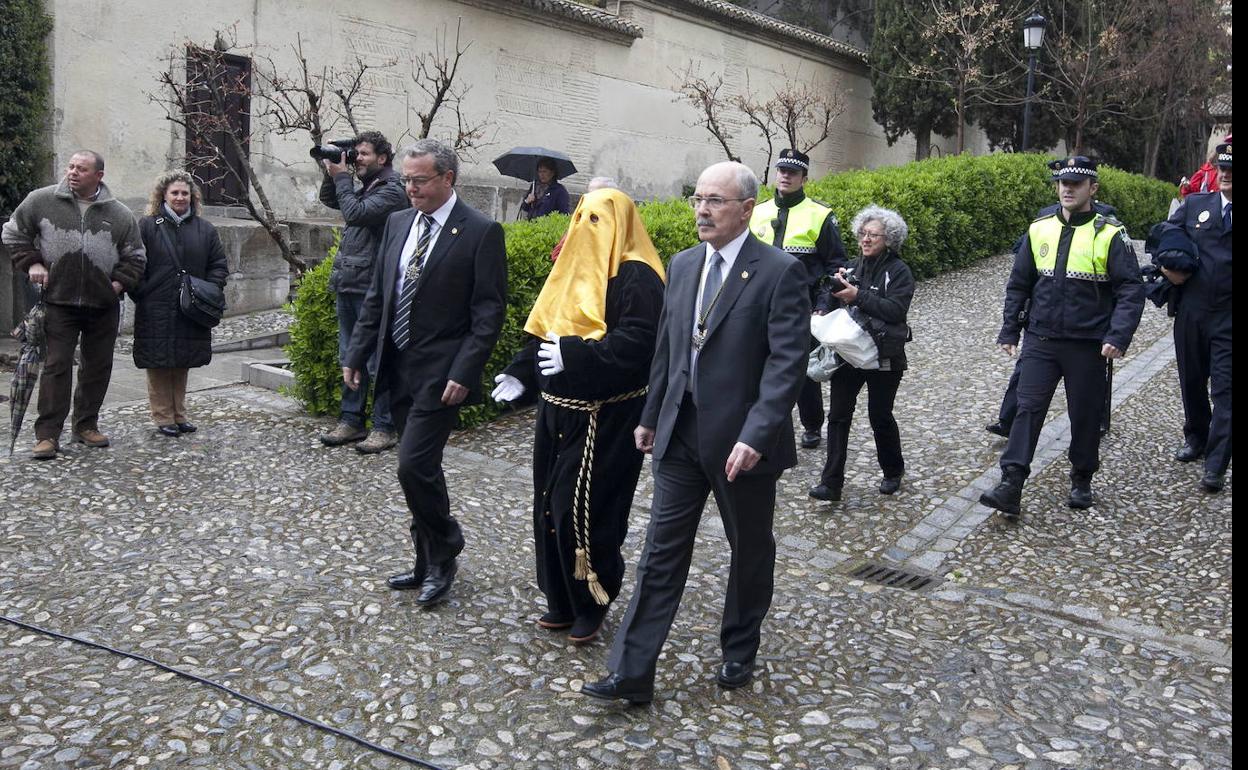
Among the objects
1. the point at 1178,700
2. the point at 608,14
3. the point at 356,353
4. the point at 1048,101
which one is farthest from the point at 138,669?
the point at 1048,101

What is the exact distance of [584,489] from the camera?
4691 millimetres

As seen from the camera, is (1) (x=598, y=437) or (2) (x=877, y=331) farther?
(2) (x=877, y=331)

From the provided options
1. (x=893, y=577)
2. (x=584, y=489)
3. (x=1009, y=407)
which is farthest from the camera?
(x=1009, y=407)

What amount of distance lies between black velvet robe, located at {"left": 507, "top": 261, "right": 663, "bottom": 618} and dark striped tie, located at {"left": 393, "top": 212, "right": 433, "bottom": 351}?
569 mm

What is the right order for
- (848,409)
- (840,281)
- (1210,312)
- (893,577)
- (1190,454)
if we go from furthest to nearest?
(1190,454)
(1210,312)
(848,409)
(840,281)
(893,577)

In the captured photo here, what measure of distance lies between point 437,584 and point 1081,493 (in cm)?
382

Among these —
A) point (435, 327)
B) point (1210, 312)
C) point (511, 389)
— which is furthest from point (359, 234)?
point (1210, 312)

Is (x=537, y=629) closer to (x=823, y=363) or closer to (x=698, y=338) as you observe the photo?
(x=698, y=338)

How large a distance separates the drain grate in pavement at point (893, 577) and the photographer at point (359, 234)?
10.4 ft

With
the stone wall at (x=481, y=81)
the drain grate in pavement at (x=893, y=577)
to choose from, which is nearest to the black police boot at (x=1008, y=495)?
the drain grate in pavement at (x=893, y=577)

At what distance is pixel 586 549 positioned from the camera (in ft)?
15.6

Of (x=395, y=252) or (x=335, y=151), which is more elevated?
(x=335, y=151)

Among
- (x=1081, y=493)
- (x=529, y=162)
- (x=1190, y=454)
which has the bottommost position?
(x=1081, y=493)

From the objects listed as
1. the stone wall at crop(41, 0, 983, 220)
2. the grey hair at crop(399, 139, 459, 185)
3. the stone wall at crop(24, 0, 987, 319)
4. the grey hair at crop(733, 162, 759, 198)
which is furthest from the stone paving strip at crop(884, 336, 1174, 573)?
the stone wall at crop(41, 0, 983, 220)
